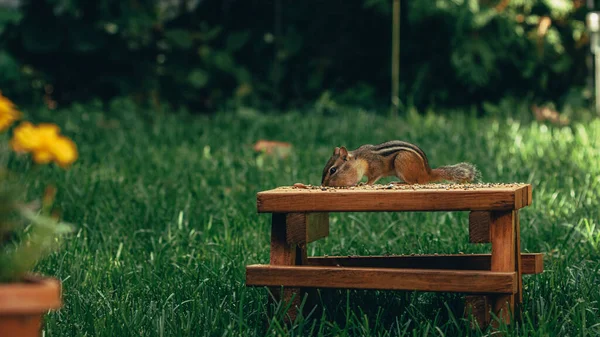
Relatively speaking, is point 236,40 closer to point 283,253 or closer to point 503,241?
point 283,253

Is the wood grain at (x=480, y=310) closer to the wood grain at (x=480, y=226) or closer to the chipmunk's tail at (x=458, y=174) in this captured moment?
the wood grain at (x=480, y=226)

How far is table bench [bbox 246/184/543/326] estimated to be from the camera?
223 centimetres

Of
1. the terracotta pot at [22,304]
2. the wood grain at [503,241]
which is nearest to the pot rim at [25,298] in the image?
the terracotta pot at [22,304]

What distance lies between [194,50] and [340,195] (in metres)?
5.72

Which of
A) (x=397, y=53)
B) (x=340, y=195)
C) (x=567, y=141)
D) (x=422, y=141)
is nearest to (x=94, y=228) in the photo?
(x=340, y=195)

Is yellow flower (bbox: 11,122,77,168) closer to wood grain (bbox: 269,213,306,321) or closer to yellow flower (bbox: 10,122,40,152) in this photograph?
yellow flower (bbox: 10,122,40,152)

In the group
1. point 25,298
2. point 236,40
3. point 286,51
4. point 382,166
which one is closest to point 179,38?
point 236,40

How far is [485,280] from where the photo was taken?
7.26 feet

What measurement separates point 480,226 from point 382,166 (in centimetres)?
48

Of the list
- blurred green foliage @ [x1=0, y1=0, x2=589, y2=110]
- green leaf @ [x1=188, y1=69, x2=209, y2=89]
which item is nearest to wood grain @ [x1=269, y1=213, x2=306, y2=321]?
blurred green foliage @ [x1=0, y1=0, x2=589, y2=110]

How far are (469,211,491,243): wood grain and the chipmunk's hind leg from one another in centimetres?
41

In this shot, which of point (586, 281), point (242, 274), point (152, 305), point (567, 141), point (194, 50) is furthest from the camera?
point (194, 50)

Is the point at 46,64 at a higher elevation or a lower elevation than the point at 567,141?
higher

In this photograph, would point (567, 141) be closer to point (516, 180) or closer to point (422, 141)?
point (422, 141)
